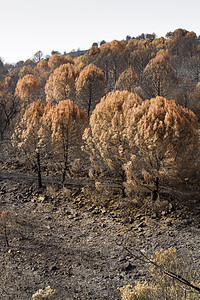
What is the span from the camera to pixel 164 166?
14.3 metres

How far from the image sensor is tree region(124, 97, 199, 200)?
13.8 m

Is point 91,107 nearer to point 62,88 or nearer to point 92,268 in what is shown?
point 62,88

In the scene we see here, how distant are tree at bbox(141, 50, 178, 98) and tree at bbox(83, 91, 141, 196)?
12.4 meters

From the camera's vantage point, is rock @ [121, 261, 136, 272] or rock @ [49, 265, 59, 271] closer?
rock @ [121, 261, 136, 272]

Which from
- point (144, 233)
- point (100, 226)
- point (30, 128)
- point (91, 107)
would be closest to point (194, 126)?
point (144, 233)

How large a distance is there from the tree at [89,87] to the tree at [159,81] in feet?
19.0

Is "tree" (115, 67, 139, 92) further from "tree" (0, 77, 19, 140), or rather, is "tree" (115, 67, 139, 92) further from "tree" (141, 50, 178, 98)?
"tree" (0, 77, 19, 140)

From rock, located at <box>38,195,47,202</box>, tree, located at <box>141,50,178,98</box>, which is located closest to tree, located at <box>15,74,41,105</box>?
tree, located at <box>141,50,178,98</box>

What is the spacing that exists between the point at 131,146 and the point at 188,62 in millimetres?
39738

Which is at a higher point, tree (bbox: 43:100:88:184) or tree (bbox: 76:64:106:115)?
tree (bbox: 76:64:106:115)

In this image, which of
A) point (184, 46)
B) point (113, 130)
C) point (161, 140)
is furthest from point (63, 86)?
point (184, 46)

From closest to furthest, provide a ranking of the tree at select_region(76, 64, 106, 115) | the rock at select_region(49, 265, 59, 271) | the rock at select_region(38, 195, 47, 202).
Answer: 1. the rock at select_region(49, 265, 59, 271)
2. the rock at select_region(38, 195, 47, 202)
3. the tree at select_region(76, 64, 106, 115)

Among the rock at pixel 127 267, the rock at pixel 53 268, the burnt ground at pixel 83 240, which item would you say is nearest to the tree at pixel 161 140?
the burnt ground at pixel 83 240

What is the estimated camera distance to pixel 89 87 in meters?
28.7
